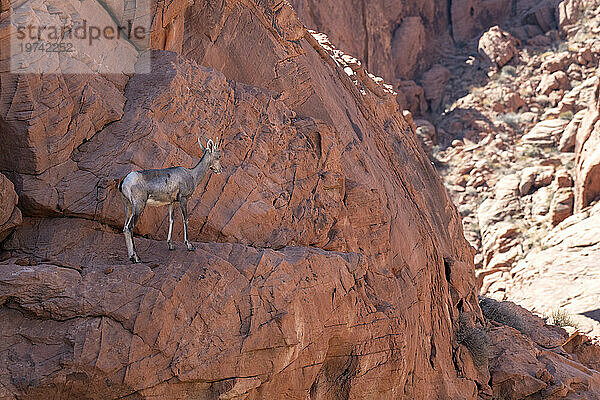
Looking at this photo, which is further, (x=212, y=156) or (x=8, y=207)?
(x=212, y=156)

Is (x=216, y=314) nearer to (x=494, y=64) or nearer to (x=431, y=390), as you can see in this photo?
(x=431, y=390)

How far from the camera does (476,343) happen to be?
39.2 feet

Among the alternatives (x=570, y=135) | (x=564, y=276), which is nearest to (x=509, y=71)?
(x=570, y=135)

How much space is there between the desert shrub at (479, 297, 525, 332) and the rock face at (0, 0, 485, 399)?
3.54 meters

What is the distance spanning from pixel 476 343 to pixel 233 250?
21.9ft

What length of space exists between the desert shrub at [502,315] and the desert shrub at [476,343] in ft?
12.1

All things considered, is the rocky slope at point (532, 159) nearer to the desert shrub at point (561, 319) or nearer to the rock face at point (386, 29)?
the desert shrub at point (561, 319)

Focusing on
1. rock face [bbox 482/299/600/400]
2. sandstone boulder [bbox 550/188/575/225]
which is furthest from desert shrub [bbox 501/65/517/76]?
rock face [bbox 482/299/600/400]

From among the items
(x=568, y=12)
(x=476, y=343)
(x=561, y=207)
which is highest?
(x=568, y=12)

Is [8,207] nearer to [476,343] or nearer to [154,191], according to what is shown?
[154,191]

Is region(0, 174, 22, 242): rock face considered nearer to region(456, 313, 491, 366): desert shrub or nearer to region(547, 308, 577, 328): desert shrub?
region(456, 313, 491, 366): desert shrub

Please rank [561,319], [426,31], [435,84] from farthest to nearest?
1. [426,31]
2. [435,84]
3. [561,319]

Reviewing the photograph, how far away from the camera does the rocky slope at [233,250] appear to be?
20.4 feet

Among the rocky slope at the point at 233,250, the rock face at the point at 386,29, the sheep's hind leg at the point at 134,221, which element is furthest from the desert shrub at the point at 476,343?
the rock face at the point at 386,29
